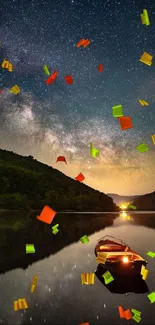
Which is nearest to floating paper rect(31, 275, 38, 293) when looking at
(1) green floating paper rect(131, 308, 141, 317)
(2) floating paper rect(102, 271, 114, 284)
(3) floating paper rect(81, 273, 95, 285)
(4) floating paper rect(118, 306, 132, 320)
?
(3) floating paper rect(81, 273, 95, 285)

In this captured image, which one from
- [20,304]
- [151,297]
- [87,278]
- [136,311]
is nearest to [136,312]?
[136,311]

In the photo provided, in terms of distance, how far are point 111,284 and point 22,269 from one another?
6.69m

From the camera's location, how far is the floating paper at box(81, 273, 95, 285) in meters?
20.4

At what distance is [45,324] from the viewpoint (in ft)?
40.2

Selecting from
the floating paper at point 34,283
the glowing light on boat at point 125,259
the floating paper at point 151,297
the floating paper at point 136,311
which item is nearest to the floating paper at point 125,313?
the floating paper at point 136,311

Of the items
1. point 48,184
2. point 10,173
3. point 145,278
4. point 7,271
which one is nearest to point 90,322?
point 145,278

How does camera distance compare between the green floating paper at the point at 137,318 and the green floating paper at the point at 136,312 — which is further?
the green floating paper at the point at 136,312

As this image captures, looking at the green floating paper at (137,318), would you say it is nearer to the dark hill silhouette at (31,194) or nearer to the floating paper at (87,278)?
the floating paper at (87,278)

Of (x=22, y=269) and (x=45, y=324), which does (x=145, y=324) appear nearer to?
(x=45, y=324)

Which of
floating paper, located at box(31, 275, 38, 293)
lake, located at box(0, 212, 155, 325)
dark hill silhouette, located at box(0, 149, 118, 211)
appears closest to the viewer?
lake, located at box(0, 212, 155, 325)

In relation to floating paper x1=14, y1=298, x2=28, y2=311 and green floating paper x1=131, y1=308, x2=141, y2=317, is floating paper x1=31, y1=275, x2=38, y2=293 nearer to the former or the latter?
floating paper x1=14, y1=298, x2=28, y2=311

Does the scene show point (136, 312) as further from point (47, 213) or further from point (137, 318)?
point (47, 213)

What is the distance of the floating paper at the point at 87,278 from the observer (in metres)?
20.4

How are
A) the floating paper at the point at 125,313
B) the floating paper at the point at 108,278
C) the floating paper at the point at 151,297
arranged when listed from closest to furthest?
the floating paper at the point at 125,313
the floating paper at the point at 151,297
the floating paper at the point at 108,278
